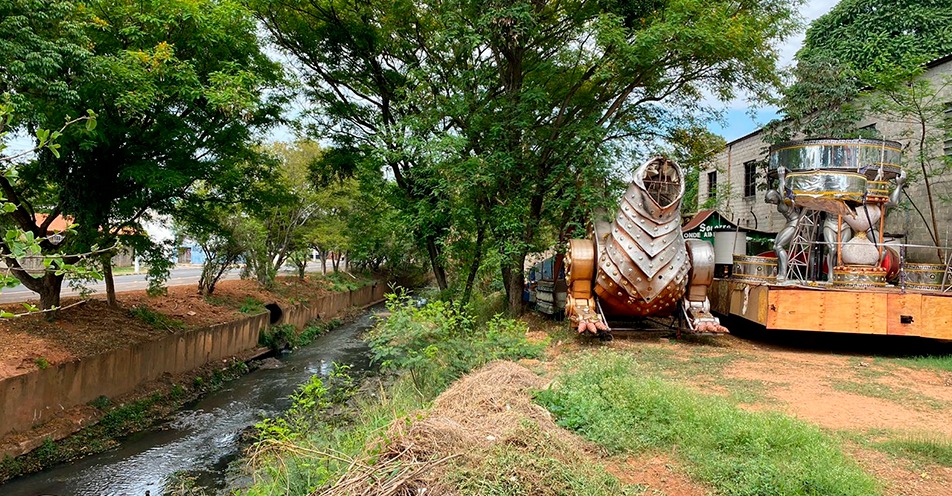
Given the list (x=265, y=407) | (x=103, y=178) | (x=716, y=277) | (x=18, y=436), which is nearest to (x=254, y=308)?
(x=265, y=407)

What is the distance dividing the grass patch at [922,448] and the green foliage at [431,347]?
16.1 feet

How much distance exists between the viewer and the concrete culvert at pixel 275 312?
22.0 meters

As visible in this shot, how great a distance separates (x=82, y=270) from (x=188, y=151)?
10973mm

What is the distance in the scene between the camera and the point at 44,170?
1148 cm

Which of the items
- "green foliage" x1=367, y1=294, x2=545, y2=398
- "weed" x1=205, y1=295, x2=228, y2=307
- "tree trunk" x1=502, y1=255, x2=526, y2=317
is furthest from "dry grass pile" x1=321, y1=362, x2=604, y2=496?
"weed" x1=205, y1=295, x2=228, y2=307

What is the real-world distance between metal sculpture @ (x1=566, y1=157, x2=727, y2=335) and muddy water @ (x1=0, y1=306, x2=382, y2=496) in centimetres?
452

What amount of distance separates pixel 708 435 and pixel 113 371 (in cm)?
1249

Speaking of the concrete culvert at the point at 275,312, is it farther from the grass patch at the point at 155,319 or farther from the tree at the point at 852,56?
the tree at the point at 852,56

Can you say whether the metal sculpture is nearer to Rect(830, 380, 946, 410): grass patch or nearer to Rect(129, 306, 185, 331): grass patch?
Rect(830, 380, 946, 410): grass patch

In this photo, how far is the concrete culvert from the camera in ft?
72.1

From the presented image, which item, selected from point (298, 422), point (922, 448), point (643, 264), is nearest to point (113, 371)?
point (298, 422)

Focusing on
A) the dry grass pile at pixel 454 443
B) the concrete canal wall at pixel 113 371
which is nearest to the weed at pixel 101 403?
the concrete canal wall at pixel 113 371

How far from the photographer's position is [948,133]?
12.8m

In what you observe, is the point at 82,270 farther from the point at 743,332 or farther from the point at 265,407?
the point at 743,332
